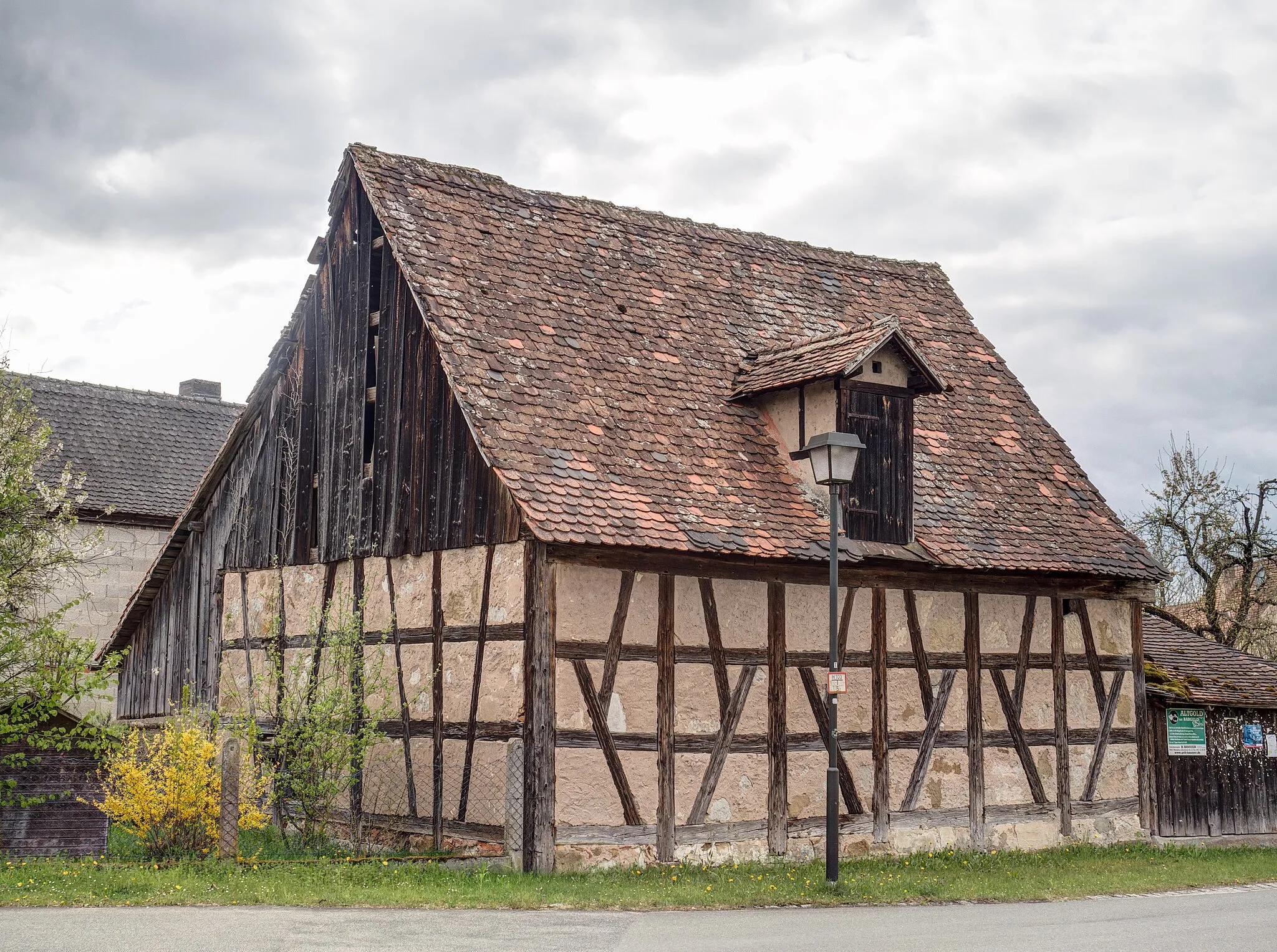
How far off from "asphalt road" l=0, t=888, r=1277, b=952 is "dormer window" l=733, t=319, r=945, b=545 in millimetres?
5646

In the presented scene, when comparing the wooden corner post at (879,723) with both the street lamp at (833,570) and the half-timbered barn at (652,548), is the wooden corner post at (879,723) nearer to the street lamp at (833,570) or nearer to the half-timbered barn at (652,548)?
the half-timbered barn at (652,548)

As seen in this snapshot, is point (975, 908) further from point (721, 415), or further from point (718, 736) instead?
point (721, 415)

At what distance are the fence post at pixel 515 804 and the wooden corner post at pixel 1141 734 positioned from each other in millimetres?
9525

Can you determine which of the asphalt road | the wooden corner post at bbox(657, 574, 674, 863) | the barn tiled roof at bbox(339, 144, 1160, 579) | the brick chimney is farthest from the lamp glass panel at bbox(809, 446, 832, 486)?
the brick chimney

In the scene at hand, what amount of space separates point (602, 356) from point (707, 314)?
254cm

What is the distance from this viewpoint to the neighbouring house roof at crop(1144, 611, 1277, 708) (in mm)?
20766

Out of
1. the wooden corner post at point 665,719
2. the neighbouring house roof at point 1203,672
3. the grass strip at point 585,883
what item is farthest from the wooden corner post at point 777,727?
the neighbouring house roof at point 1203,672

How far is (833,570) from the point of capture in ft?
44.9

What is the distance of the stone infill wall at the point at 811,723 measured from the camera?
14766mm

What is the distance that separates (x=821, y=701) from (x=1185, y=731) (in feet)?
25.2

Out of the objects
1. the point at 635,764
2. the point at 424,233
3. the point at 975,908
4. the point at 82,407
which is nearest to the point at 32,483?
the point at 82,407

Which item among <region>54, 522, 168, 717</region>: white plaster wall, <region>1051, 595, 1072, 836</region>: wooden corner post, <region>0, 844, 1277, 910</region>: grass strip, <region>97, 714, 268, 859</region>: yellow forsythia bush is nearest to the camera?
<region>0, 844, 1277, 910</region>: grass strip

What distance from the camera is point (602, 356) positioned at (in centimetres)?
1741

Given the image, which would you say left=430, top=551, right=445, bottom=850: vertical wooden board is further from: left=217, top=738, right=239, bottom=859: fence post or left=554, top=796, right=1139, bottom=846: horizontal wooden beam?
left=217, top=738, right=239, bottom=859: fence post
